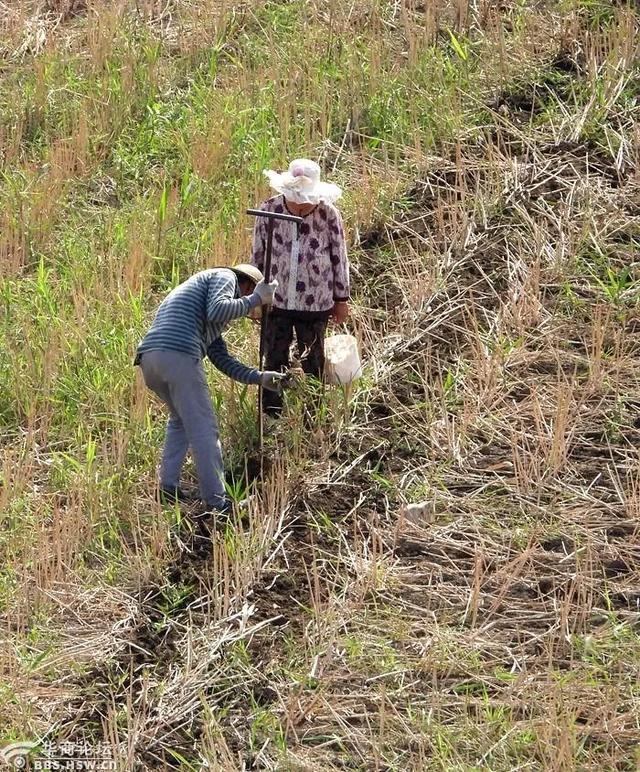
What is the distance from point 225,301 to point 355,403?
112cm

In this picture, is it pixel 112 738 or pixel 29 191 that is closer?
pixel 112 738

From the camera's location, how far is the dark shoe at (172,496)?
6.27 meters

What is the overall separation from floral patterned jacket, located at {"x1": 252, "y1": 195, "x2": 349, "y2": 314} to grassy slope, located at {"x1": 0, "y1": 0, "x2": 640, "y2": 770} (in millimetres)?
490

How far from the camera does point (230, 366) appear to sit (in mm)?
6301

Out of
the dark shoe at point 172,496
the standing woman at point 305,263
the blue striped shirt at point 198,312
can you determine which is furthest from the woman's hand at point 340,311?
the dark shoe at point 172,496

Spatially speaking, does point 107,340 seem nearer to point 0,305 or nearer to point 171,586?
point 0,305

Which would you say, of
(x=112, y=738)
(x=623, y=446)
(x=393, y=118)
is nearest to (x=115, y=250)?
(x=393, y=118)

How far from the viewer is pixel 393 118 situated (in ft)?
30.8

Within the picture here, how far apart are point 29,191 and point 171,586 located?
4227mm

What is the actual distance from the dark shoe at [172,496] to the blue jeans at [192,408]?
13cm

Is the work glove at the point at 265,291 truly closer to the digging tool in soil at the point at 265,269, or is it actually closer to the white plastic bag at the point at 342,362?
the digging tool in soil at the point at 265,269

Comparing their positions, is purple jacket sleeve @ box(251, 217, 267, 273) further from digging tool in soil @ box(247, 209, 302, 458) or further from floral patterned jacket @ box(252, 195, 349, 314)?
digging tool in soil @ box(247, 209, 302, 458)

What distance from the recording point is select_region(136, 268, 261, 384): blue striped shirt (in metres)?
6.03

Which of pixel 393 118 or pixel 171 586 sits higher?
pixel 393 118
